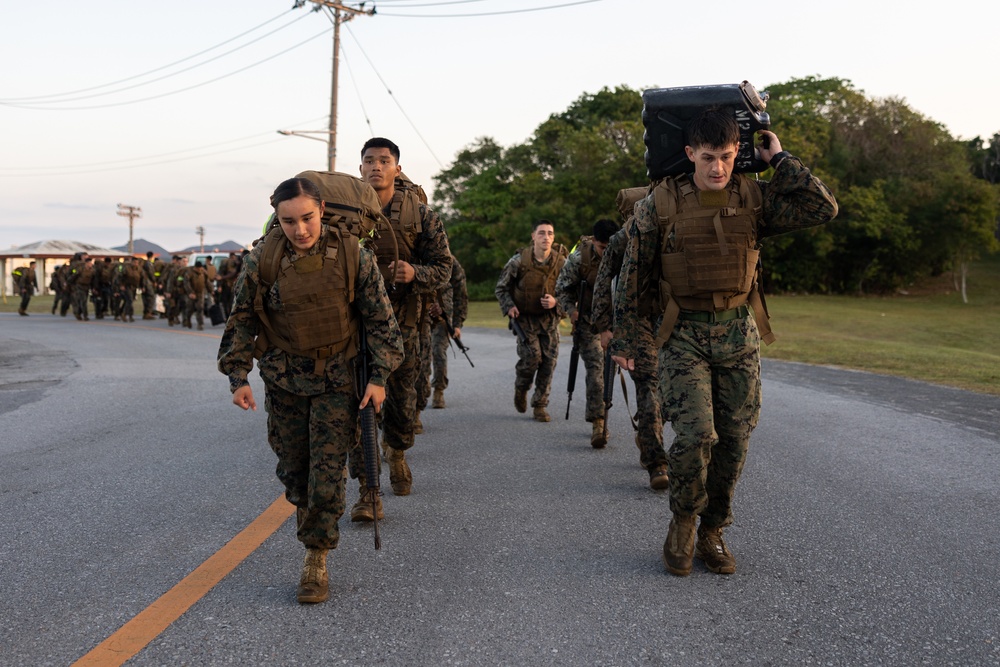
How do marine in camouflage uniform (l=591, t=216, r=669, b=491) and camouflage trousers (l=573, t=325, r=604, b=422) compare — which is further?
camouflage trousers (l=573, t=325, r=604, b=422)

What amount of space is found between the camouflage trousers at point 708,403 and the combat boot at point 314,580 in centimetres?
169

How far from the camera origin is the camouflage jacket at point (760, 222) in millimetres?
4086

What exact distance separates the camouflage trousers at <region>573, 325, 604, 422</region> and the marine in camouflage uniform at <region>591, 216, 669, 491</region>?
3.37ft

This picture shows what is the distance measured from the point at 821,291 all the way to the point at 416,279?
49.7m

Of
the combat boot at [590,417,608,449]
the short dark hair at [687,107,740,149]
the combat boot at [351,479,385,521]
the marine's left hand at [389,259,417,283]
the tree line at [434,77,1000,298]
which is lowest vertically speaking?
the combat boot at [351,479,385,521]

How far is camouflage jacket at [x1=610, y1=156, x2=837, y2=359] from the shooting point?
4086mm

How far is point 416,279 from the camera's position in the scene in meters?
5.68

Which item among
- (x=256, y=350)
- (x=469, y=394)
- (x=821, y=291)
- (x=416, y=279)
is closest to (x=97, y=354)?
(x=469, y=394)

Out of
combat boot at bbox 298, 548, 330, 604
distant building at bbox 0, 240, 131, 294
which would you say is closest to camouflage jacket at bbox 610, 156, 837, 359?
combat boot at bbox 298, 548, 330, 604

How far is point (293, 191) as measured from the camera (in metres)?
3.82

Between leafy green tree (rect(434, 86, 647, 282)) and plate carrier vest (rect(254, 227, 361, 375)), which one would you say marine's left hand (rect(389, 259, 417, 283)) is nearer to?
plate carrier vest (rect(254, 227, 361, 375))

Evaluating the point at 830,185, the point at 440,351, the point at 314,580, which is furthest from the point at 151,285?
the point at 830,185

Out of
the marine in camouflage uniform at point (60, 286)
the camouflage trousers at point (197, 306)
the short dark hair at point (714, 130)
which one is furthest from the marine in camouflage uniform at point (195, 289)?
the short dark hair at point (714, 130)

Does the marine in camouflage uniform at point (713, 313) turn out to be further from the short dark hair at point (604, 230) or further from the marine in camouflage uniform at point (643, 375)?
the short dark hair at point (604, 230)
